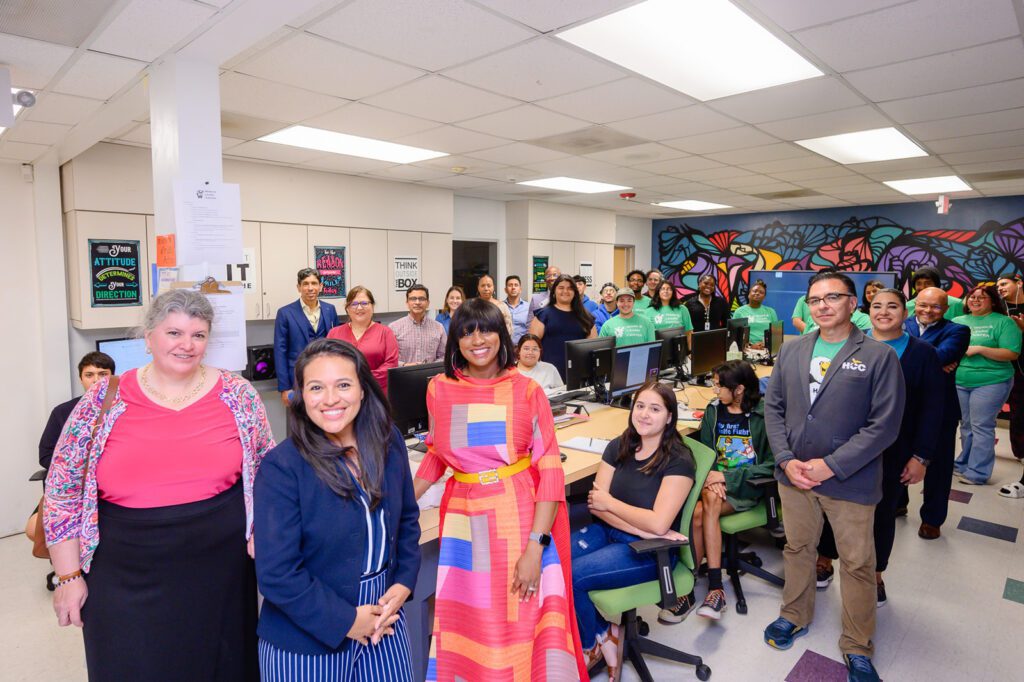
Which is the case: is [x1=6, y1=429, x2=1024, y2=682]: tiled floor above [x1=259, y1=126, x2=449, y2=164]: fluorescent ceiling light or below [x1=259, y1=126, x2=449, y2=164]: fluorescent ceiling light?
below

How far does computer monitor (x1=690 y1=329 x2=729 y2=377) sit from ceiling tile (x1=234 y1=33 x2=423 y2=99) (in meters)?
2.93

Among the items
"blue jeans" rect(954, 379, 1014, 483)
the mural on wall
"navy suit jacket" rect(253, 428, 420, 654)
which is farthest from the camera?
the mural on wall

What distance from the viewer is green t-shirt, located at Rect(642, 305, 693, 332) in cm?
565

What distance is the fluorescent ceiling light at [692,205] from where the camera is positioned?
809 centimetres

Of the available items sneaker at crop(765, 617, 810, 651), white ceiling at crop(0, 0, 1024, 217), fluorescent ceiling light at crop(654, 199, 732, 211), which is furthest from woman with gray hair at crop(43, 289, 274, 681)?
fluorescent ceiling light at crop(654, 199, 732, 211)

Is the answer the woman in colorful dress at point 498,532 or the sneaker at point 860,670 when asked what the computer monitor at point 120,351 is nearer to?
the woman in colorful dress at point 498,532

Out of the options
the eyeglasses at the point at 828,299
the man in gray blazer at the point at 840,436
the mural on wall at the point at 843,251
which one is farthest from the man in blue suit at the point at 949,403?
the mural on wall at the point at 843,251

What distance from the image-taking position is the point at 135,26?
2.01 meters

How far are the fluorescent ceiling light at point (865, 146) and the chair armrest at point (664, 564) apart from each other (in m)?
3.48

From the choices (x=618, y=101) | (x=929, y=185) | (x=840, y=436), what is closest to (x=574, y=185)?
(x=618, y=101)

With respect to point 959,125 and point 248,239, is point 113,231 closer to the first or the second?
point 248,239

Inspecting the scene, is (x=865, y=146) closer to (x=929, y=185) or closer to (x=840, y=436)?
(x=929, y=185)

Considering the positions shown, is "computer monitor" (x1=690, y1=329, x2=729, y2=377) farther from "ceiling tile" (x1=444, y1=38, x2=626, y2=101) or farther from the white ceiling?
"ceiling tile" (x1=444, y1=38, x2=626, y2=101)

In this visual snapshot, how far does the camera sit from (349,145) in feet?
14.6
